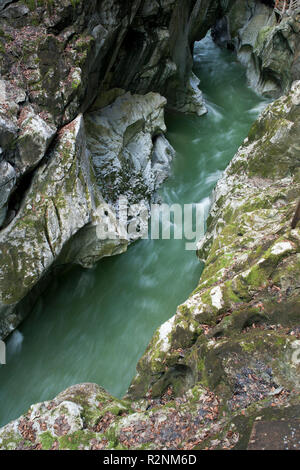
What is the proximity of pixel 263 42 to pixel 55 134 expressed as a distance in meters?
15.4

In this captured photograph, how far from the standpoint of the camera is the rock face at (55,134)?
24.8 ft

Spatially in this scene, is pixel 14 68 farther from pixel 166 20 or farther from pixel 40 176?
pixel 166 20

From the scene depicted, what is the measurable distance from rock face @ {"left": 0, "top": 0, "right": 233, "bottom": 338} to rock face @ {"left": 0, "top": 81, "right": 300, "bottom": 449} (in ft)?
11.8

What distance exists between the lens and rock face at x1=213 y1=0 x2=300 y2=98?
15.9 meters

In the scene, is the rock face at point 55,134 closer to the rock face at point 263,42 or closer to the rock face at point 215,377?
the rock face at point 215,377

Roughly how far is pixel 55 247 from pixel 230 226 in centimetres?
436

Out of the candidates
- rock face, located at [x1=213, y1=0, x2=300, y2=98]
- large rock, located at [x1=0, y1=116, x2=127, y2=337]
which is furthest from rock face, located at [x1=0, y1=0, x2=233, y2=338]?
rock face, located at [x1=213, y1=0, x2=300, y2=98]

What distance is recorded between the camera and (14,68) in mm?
7934

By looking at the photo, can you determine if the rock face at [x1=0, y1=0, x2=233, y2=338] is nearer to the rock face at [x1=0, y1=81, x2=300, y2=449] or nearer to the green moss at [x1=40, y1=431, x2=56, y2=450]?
the rock face at [x1=0, y1=81, x2=300, y2=449]

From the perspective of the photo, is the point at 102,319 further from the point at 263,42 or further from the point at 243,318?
the point at 263,42

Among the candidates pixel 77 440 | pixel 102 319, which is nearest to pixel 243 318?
pixel 77 440

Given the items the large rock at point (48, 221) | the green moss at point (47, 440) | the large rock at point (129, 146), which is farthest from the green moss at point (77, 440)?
the large rock at point (129, 146)

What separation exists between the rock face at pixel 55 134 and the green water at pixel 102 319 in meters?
0.99
